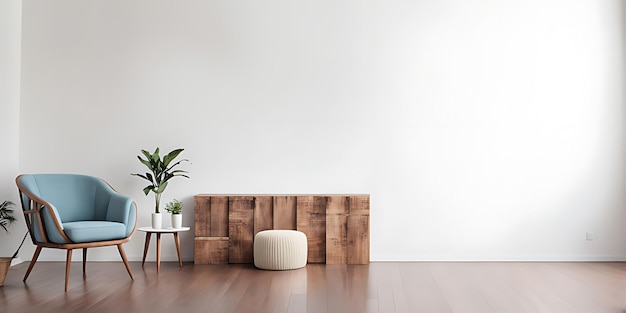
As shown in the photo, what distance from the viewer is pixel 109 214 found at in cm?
540

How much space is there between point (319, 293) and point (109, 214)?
204 cm

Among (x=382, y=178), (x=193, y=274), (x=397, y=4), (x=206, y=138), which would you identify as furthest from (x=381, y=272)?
(x=397, y=4)

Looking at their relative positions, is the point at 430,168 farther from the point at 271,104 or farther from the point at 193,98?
the point at 193,98

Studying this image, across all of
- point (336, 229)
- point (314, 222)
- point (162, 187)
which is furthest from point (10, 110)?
point (336, 229)

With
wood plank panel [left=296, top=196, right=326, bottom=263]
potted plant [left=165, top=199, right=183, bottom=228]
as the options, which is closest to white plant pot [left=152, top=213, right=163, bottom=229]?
potted plant [left=165, top=199, right=183, bottom=228]

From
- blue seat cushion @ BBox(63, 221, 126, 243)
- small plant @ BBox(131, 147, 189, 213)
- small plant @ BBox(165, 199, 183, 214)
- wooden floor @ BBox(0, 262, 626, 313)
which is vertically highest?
small plant @ BBox(131, 147, 189, 213)

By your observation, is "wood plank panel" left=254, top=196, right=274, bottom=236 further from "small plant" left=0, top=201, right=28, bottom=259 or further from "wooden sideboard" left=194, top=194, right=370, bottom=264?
"small plant" left=0, top=201, right=28, bottom=259

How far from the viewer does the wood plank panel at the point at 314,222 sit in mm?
5883

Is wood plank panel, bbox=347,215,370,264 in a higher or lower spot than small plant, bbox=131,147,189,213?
lower

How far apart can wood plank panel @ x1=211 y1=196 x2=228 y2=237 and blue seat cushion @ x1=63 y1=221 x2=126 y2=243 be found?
1.01m

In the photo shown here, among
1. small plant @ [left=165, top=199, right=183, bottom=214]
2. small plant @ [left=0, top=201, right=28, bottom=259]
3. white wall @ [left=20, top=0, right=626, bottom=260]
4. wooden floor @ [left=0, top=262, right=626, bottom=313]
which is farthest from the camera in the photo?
white wall @ [left=20, top=0, right=626, bottom=260]

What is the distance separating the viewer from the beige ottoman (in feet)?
18.0

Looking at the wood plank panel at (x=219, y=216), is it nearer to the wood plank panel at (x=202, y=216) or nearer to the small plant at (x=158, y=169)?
the wood plank panel at (x=202, y=216)

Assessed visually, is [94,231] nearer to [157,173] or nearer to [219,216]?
[157,173]
